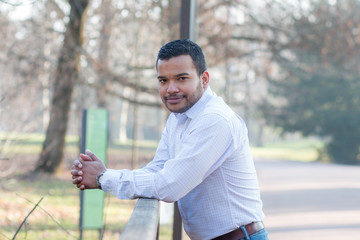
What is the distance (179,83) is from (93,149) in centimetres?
492

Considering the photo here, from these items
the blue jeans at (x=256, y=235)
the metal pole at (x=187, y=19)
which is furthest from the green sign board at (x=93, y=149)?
the blue jeans at (x=256, y=235)

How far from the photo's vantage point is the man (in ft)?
9.70

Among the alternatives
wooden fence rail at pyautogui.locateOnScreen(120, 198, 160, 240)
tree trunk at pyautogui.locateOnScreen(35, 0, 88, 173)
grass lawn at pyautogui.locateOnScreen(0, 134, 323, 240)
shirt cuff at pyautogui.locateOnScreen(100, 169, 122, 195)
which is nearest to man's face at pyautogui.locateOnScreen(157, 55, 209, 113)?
shirt cuff at pyautogui.locateOnScreen(100, 169, 122, 195)

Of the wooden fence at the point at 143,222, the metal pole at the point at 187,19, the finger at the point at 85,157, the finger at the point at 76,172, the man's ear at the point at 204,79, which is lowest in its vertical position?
the wooden fence at the point at 143,222

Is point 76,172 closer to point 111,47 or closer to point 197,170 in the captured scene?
point 197,170

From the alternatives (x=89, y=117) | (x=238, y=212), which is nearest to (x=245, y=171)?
(x=238, y=212)

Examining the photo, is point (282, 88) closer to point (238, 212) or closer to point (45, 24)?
point (45, 24)

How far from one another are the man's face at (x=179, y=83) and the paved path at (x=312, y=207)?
23.0 feet

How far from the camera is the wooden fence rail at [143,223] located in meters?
2.11

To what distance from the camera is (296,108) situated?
3928 cm

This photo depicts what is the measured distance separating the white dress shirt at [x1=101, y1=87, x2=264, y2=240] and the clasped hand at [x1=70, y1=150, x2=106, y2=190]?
93 mm

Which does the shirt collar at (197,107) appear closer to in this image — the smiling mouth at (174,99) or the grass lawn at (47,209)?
the smiling mouth at (174,99)

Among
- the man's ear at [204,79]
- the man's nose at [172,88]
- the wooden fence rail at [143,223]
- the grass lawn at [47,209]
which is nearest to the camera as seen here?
the wooden fence rail at [143,223]

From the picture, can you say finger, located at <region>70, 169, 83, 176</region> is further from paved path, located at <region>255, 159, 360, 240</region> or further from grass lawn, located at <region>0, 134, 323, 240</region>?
paved path, located at <region>255, 159, 360, 240</region>
